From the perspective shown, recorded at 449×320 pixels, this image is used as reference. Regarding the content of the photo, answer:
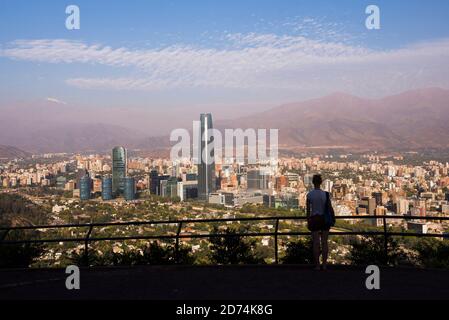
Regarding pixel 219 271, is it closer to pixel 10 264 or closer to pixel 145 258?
pixel 145 258

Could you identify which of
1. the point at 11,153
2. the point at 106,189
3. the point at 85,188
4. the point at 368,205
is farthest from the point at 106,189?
the point at 368,205

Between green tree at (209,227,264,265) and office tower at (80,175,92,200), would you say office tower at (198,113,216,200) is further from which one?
green tree at (209,227,264,265)

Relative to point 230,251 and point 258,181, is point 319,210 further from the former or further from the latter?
point 258,181

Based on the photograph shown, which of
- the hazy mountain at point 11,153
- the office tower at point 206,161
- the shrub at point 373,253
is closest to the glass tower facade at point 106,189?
the office tower at point 206,161

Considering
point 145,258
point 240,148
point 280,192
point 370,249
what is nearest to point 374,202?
point 280,192

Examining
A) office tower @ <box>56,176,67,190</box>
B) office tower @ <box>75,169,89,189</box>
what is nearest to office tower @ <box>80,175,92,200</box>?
office tower @ <box>75,169,89,189</box>

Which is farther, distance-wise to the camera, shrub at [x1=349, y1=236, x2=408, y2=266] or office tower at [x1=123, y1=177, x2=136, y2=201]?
office tower at [x1=123, y1=177, x2=136, y2=201]

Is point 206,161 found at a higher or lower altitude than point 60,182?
higher
